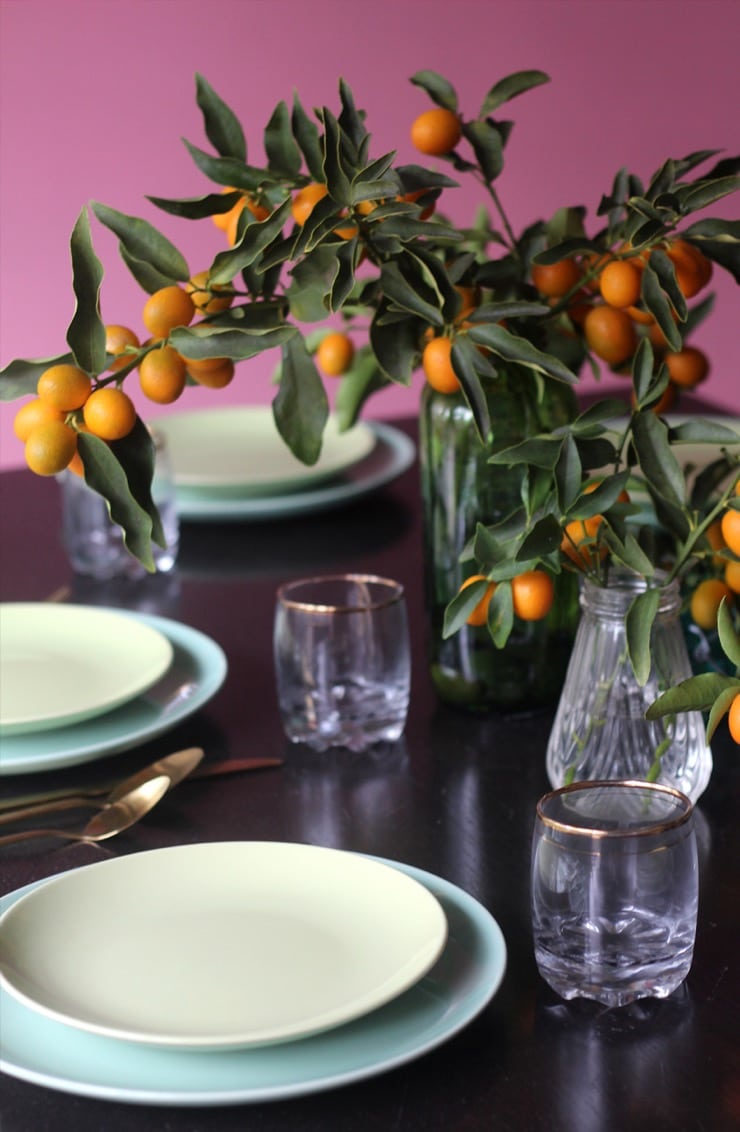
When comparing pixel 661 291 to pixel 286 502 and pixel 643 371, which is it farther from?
pixel 286 502

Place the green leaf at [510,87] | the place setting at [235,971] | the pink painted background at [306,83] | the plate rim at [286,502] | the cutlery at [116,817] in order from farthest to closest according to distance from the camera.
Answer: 1. the pink painted background at [306,83]
2. the plate rim at [286,502]
3. the green leaf at [510,87]
4. the cutlery at [116,817]
5. the place setting at [235,971]

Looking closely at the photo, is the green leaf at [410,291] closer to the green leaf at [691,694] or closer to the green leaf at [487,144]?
the green leaf at [487,144]

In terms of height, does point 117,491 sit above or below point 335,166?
below

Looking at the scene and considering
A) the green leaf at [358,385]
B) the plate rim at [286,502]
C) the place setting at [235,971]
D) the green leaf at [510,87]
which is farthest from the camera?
the plate rim at [286,502]

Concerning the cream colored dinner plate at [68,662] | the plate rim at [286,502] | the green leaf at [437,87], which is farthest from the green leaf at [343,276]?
the plate rim at [286,502]

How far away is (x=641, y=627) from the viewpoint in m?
0.77

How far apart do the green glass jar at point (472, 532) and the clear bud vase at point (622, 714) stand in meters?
0.14

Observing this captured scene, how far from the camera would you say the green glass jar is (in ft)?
3.12

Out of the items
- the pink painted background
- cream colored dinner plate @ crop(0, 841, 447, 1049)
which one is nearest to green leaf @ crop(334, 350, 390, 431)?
cream colored dinner plate @ crop(0, 841, 447, 1049)

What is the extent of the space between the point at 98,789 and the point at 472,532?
11.7 inches

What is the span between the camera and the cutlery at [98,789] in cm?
87

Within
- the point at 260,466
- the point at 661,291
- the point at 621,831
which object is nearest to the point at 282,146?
the point at 661,291

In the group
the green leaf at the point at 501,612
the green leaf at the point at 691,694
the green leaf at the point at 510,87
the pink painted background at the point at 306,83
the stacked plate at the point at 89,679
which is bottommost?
the stacked plate at the point at 89,679

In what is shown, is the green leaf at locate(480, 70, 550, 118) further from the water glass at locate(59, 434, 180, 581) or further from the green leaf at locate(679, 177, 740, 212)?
the water glass at locate(59, 434, 180, 581)
